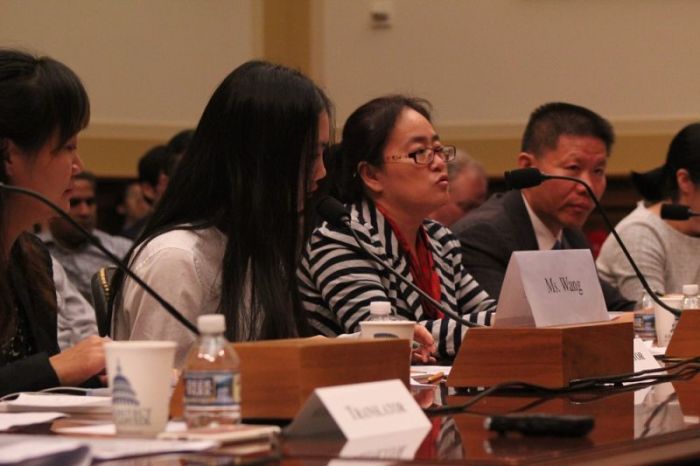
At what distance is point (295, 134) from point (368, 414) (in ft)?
3.10

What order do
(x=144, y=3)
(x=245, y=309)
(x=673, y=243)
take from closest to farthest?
(x=245, y=309) < (x=673, y=243) < (x=144, y=3)

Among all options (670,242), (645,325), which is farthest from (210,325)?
(670,242)

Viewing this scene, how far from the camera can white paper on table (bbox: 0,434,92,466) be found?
1.27 m

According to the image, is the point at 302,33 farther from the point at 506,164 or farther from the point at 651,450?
the point at 651,450

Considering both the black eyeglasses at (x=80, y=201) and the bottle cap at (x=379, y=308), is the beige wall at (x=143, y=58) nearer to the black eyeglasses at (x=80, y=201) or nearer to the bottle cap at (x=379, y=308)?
the black eyeglasses at (x=80, y=201)

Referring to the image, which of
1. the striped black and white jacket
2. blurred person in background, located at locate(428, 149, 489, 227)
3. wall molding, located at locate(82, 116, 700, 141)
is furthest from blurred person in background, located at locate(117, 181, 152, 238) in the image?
the striped black and white jacket

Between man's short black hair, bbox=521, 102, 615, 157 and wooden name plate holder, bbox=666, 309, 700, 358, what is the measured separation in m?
1.55

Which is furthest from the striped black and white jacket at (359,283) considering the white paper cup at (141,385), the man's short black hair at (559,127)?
the white paper cup at (141,385)

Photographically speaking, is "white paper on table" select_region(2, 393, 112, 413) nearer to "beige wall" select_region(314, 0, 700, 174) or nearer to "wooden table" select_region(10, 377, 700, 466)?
"wooden table" select_region(10, 377, 700, 466)

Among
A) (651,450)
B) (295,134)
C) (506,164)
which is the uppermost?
(295,134)

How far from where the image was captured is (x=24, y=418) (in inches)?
67.0

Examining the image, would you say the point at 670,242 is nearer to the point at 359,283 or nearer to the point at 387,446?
the point at 359,283

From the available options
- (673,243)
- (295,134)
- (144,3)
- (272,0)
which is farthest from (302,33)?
(295,134)

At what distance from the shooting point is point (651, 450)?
59.1 inches
